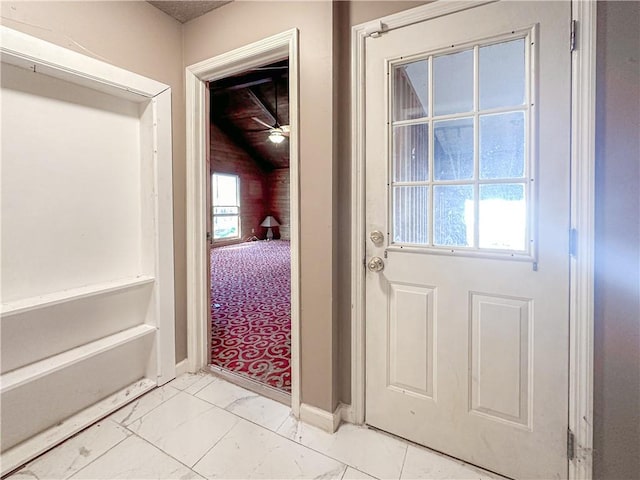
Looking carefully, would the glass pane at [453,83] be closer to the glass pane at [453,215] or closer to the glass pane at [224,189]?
the glass pane at [453,215]

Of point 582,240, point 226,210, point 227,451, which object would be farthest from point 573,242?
point 226,210

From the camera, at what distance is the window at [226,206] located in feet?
26.3

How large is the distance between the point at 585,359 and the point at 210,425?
1.71m

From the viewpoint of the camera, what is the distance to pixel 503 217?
1.19 metres

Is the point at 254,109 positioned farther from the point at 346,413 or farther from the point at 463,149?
the point at 346,413

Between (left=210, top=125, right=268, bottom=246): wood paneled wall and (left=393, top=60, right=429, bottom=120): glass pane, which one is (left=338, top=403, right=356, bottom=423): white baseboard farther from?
(left=210, top=125, right=268, bottom=246): wood paneled wall

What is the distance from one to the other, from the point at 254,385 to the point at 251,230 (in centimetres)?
770

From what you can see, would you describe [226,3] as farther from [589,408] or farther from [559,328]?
[589,408]

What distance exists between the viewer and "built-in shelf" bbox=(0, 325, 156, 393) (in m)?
1.31

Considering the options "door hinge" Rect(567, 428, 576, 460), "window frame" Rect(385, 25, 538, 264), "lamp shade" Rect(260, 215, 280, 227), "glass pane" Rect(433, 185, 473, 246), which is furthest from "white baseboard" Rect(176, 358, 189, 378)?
"lamp shade" Rect(260, 215, 280, 227)

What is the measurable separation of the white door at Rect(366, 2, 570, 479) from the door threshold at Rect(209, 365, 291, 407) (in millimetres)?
558

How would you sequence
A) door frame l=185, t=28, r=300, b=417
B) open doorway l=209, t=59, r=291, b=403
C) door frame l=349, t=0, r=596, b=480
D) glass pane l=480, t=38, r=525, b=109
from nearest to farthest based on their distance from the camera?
door frame l=349, t=0, r=596, b=480
glass pane l=480, t=38, r=525, b=109
door frame l=185, t=28, r=300, b=417
open doorway l=209, t=59, r=291, b=403

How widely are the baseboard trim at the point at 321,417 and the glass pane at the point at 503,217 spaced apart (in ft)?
3.65

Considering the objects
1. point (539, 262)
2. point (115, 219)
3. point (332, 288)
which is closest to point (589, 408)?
point (539, 262)
